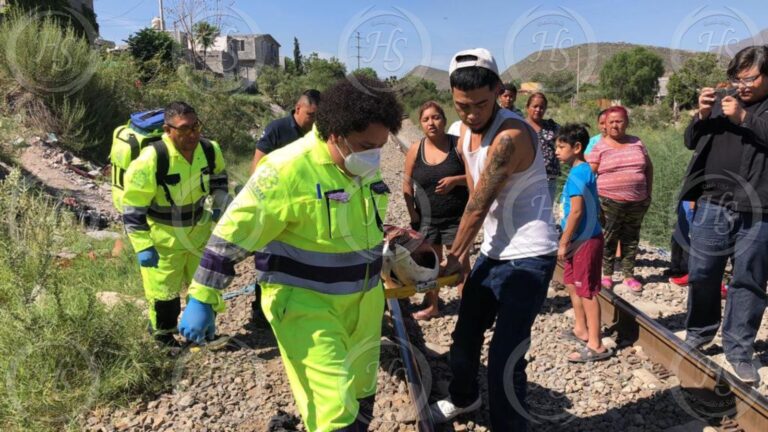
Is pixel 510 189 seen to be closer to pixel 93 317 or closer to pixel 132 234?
pixel 132 234

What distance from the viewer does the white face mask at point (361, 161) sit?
87.3 inches

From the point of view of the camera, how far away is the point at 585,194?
4.01 meters

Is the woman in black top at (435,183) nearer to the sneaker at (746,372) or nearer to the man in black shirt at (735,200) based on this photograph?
the man in black shirt at (735,200)

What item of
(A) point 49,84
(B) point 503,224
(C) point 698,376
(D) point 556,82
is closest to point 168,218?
(B) point 503,224

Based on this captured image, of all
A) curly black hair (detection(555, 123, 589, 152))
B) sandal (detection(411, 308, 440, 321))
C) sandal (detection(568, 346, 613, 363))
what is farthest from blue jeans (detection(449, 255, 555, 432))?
sandal (detection(411, 308, 440, 321))

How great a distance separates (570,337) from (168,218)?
130 inches

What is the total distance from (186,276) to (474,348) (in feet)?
7.79

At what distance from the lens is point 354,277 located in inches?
91.0

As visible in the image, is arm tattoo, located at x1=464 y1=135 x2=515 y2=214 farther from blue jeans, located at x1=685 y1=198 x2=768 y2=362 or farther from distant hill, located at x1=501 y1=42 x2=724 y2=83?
blue jeans, located at x1=685 y1=198 x2=768 y2=362

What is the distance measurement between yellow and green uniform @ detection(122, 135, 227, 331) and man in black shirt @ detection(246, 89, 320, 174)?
631mm

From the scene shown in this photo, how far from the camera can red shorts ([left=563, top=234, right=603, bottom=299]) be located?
Answer: 4125 millimetres

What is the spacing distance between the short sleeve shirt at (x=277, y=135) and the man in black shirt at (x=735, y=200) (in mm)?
3138

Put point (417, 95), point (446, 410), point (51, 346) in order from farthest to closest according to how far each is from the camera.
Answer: point (417, 95) < point (51, 346) < point (446, 410)

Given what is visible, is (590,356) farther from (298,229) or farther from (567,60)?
(567,60)
